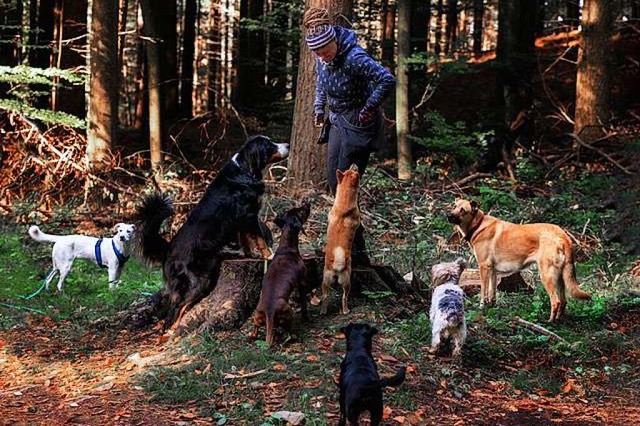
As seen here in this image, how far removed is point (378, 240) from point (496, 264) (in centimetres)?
356

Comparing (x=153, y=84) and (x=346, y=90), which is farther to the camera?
(x=153, y=84)

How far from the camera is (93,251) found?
8.98m

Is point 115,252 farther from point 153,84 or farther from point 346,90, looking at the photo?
point 153,84

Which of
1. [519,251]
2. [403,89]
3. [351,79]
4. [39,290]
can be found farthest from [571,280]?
[403,89]

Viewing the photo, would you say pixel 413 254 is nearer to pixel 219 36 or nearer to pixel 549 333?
pixel 549 333

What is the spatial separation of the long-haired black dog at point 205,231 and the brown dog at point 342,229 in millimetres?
1029

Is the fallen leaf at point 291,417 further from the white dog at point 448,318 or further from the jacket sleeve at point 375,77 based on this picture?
the jacket sleeve at point 375,77

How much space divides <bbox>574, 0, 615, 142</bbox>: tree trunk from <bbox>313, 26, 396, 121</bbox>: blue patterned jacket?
848cm

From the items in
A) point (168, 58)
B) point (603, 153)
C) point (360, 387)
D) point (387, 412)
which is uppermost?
point (168, 58)

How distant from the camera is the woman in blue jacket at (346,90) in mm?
6090

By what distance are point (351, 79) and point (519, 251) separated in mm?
2562

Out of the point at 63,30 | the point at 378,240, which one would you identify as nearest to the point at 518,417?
the point at 378,240

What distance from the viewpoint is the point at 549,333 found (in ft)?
21.3

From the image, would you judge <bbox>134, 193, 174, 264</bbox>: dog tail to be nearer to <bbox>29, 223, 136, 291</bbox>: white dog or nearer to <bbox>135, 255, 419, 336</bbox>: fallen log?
<bbox>135, 255, 419, 336</bbox>: fallen log
